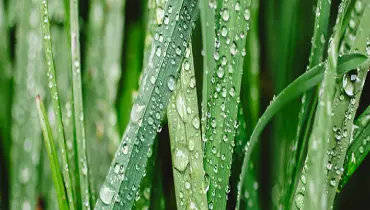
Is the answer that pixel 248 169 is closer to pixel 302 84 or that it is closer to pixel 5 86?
pixel 302 84

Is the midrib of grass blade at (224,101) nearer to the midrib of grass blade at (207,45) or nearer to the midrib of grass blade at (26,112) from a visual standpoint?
the midrib of grass blade at (207,45)

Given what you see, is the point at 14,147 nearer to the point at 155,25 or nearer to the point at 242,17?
the point at 155,25

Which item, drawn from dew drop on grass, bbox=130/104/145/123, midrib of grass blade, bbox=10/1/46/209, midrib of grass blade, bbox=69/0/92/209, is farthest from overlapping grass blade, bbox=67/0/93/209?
midrib of grass blade, bbox=10/1/46/209

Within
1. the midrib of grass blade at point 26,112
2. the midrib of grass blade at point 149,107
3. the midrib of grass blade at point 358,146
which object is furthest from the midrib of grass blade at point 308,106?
the midrib of grass blade at point 26,112

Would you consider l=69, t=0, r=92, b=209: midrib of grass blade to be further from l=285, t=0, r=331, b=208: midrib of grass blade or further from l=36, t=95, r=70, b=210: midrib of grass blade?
l=285, t=0, r=331, b=208: midrib of grass blade

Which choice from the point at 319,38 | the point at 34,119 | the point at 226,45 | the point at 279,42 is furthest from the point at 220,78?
the point at 34,119
